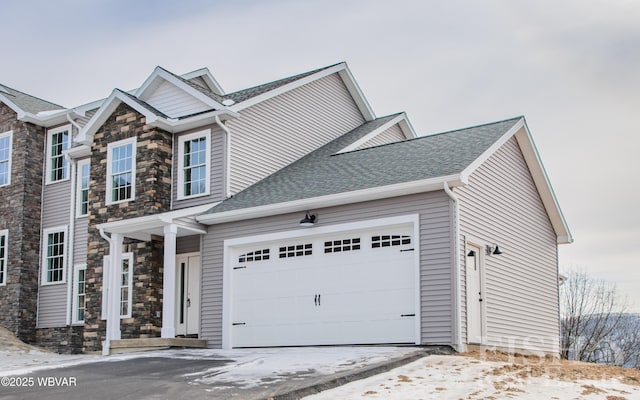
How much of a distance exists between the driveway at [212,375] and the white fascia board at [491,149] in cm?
341

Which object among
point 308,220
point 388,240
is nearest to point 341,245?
point 308,220

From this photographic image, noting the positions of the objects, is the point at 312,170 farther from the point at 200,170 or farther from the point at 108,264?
the point at 108,264

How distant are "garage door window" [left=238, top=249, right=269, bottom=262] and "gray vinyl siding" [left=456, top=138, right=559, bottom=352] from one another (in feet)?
14.6

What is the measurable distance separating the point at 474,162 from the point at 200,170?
7.02 m

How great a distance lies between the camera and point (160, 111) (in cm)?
1981

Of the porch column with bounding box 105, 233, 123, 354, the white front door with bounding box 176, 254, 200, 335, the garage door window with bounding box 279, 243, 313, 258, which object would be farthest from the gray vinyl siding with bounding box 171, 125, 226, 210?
the garage door window with bounding box 279, 243, 313, 258

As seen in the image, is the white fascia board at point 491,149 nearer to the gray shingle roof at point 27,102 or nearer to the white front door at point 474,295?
the white front door at point 474,295

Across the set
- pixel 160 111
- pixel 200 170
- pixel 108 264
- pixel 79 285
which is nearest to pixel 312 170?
pixel 200 170

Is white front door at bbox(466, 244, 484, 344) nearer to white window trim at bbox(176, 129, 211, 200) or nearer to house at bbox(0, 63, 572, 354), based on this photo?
house at bbox(0, 63, 572, 354)

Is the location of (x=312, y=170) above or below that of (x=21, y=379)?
above

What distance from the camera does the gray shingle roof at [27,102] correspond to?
24.0 meters

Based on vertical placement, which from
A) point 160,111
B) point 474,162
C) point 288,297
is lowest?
point 288,297

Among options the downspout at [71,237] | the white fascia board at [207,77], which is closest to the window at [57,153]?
the downspout at [71,237]

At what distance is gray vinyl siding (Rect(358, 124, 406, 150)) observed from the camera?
2205 centimetres
